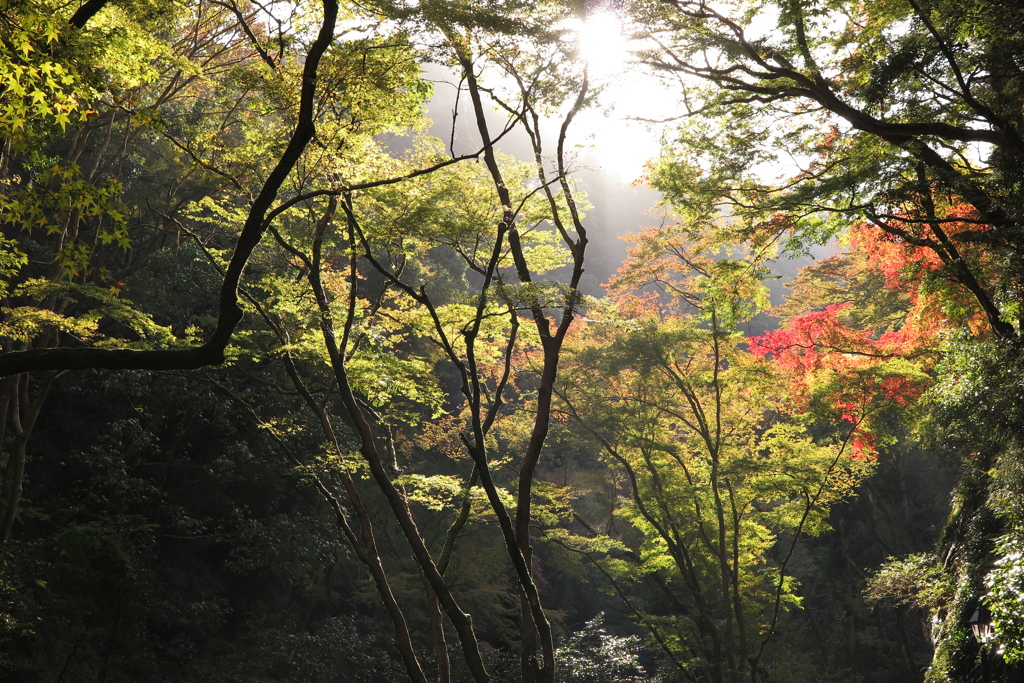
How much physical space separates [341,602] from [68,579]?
624cm

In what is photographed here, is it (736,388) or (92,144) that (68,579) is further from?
(736,388)

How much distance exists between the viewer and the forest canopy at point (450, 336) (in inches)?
208

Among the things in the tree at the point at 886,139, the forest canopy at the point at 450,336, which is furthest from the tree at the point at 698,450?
the tree at the point at 886,139

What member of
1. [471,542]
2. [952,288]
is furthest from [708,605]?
[952,288]

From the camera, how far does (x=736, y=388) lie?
36.6 feet

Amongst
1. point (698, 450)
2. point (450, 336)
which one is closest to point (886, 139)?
point (450, 336)

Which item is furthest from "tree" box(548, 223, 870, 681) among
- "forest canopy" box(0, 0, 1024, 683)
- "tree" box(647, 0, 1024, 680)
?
"tree" box(647, 0, 1024, 680)

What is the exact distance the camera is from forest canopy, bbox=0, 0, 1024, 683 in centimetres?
529

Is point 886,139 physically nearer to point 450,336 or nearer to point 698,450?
point 450,336

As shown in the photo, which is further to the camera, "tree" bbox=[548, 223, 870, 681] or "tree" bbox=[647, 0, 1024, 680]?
"tree" bbox=[548, 223, 870, 681]

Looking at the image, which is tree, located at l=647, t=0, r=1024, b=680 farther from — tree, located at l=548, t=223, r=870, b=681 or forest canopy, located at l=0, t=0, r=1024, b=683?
tree, located at l=548, t=223, r=870, b=681

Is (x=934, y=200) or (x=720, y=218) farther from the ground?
(x=720, y=218)

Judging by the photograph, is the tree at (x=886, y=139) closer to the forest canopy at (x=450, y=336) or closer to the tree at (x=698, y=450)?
the forest canopy at (x=450, y=336)

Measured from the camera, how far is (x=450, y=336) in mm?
8539
